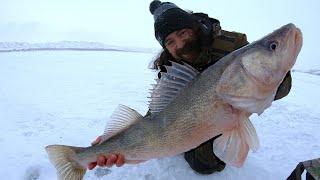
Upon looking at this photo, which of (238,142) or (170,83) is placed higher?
(170,83)

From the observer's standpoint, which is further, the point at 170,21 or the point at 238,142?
the point at 170,21

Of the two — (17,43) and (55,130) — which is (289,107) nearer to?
(55,130)

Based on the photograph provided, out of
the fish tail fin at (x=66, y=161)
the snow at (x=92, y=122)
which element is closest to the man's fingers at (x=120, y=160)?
the fish tail fin at (x=66, y=161)

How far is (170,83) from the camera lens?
225cm

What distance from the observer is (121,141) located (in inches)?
96.5

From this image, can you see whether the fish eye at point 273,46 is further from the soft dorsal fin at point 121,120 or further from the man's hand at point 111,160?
the man's hand at point 111,160

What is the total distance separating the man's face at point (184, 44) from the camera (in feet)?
10.1

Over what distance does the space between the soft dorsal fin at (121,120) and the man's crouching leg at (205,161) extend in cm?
111

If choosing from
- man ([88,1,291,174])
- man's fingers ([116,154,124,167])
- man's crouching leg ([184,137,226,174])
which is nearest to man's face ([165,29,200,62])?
man ([88,1,291,174])

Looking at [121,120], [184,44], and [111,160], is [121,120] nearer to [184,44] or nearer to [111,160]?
[111,160]

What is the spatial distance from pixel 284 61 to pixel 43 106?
13.5 ft

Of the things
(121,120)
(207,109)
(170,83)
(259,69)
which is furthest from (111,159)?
(259,69)

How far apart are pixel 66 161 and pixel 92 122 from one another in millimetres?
2068

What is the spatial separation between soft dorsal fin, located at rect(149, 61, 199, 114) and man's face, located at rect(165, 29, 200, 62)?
0.83m
